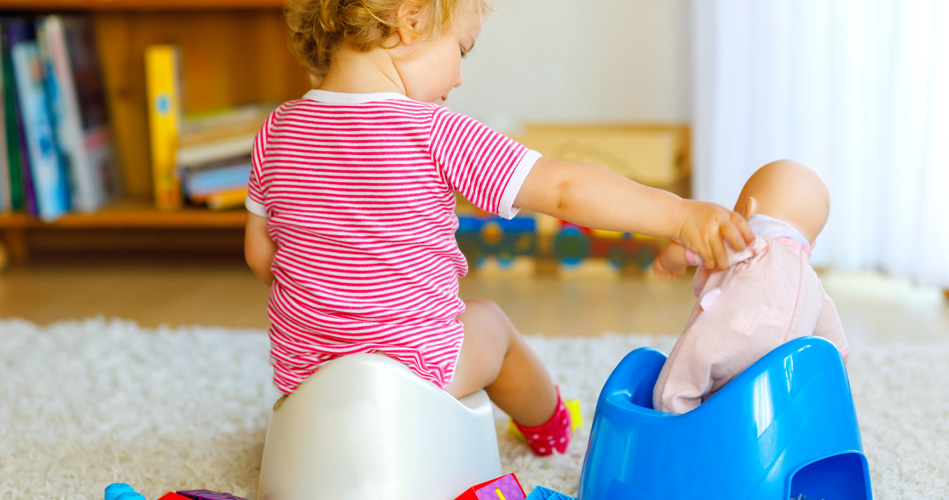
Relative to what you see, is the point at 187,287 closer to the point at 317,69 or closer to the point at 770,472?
the point at 317,69

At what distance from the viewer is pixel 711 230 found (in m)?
0.70

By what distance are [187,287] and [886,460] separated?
1333mm

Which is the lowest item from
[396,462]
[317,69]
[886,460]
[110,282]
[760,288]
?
[110,282]

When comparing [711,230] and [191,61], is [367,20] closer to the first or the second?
[711,230]

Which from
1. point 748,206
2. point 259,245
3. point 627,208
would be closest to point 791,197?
point 748,206

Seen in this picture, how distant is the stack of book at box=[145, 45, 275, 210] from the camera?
182 cm

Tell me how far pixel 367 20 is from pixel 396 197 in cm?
16

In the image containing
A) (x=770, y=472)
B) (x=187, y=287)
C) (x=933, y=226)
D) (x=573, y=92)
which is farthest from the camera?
(x=573, y=92)

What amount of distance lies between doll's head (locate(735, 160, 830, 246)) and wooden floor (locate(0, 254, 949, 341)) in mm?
668

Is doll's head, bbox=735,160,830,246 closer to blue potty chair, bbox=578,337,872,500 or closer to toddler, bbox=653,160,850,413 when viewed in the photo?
toddler, bbox=653,160,850,413

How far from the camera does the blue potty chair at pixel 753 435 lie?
68cm

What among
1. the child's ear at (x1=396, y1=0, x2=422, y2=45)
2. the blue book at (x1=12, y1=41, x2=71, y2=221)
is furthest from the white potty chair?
the blue book at (x1=12, y1=41, x2=71, y2=221)

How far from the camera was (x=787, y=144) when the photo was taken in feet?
5.48

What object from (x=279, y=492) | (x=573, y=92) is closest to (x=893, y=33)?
(x=573, y=92)
